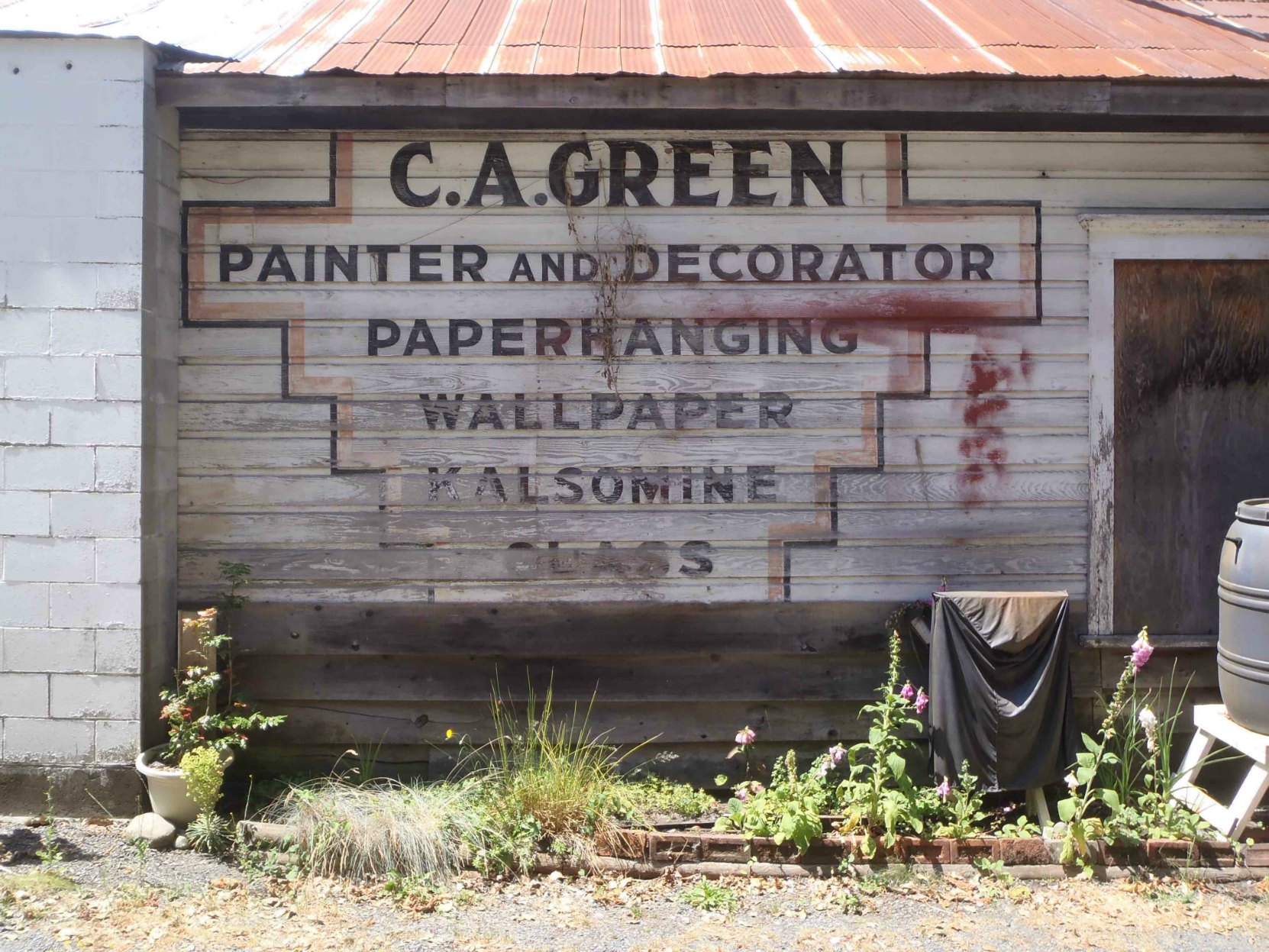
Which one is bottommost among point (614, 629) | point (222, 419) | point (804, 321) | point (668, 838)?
point (668, 838)

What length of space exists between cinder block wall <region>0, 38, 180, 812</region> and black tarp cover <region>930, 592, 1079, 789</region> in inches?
148

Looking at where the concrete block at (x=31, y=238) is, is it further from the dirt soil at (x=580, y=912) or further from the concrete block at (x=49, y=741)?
the dirt soil at (x=580, y=912)

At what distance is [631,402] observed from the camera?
16.6ft

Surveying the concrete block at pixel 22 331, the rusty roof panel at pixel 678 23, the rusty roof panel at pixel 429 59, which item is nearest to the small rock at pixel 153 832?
the concrete block at pixel 22 331

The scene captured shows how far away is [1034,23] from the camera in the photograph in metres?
5.34

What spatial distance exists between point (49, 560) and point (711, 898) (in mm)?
3409

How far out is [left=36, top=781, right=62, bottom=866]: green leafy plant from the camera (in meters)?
4.27

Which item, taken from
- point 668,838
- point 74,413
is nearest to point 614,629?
point 668,838

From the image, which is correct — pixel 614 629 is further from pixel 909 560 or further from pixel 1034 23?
pixel 1034 23

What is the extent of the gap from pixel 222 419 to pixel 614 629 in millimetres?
2252

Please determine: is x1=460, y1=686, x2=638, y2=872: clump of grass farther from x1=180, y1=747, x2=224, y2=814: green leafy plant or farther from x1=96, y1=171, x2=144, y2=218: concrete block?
x1=96, y1=171, x2=144, y2=218: concrete block

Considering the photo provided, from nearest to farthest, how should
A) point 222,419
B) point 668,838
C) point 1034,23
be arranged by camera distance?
point 668,838 < point 222,419 < point 1034,23

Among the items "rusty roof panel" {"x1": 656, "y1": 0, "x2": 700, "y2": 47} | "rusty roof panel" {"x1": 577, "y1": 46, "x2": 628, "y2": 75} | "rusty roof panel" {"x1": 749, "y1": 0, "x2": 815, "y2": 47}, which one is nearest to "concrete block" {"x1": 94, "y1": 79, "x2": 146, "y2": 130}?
"rusty roof panel" {"x1": 577, "y1": 46, "x2": 628, "y2": 75}

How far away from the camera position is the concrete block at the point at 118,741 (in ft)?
15.2
